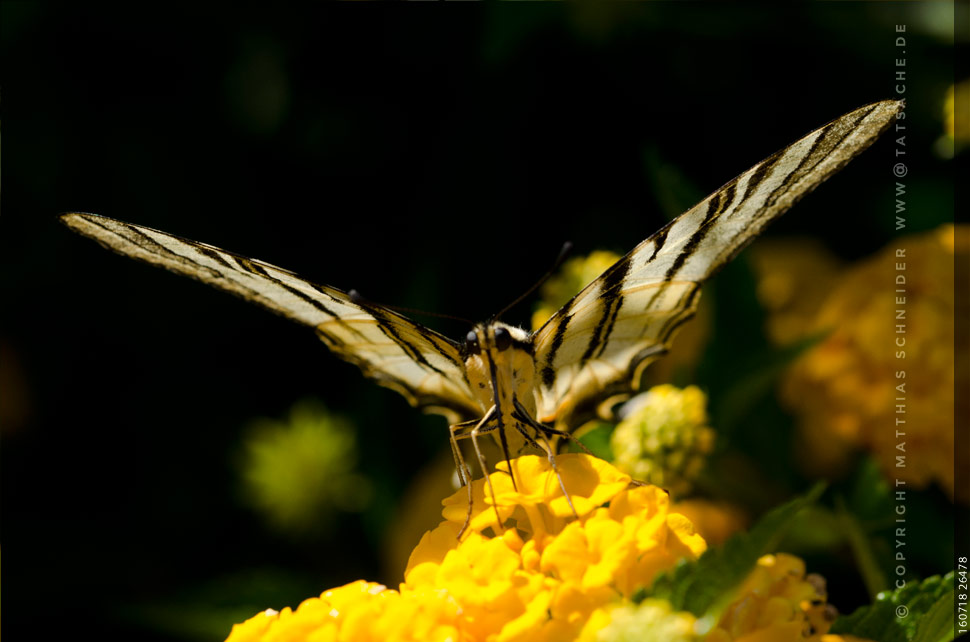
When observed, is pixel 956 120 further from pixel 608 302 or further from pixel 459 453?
pixel 459 453

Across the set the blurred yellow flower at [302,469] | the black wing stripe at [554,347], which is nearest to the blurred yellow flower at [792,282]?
the black wing stripe at [554,347]

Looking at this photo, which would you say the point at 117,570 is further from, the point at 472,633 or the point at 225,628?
the point at 472,633

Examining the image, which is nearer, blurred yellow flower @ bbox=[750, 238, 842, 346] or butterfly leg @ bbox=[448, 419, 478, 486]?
butterfly leg @ bbox=[448, 419, 478, 486]

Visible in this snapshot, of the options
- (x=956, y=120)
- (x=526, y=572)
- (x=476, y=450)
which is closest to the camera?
(x=526, y=572)

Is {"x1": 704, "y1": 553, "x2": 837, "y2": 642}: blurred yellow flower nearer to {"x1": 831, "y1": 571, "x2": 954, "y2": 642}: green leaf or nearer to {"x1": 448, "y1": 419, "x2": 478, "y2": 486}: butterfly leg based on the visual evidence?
{"x1": 831, "y1": 571, "x2": 954, "y2": 642}: green leaf

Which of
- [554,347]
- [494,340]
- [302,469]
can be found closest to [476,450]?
[494,340]

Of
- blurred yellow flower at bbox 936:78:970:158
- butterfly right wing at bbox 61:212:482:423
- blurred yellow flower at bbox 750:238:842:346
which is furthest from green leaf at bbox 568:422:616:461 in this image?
blurred yellow flower at bbox 936:78:970:158

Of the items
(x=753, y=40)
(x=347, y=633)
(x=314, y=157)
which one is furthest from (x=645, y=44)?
(x=347, y=633)
